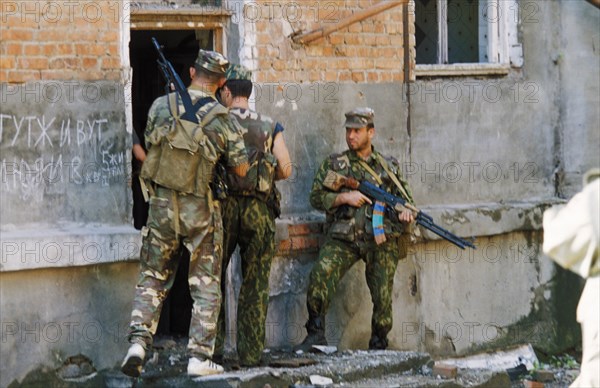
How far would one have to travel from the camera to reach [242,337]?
9031 mm

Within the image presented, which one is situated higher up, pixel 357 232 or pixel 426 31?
pixel 426 31

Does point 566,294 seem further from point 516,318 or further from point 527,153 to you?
point 527,153

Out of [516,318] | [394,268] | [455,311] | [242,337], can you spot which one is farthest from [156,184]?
[516,318]

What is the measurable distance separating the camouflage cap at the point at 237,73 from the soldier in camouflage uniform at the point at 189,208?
0.48 metres

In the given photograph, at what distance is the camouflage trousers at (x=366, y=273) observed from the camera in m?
9.61

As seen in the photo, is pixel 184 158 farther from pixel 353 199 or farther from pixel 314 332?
pixel 314 332

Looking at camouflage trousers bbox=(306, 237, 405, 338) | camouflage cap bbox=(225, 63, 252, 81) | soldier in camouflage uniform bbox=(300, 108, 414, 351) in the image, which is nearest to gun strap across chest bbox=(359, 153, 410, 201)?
soldier in camouflage uniform bbox=(300, 108, 414, 351)

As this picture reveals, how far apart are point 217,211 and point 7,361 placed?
68.5 inches

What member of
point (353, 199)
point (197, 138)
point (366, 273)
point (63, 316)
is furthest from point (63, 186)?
point (366, 273)

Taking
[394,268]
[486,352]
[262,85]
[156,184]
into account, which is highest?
[262,85]

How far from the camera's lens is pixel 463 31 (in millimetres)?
11391

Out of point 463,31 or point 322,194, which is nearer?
point 322,194

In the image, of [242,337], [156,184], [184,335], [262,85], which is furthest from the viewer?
[184,335]

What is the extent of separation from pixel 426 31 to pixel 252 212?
3.01 m
